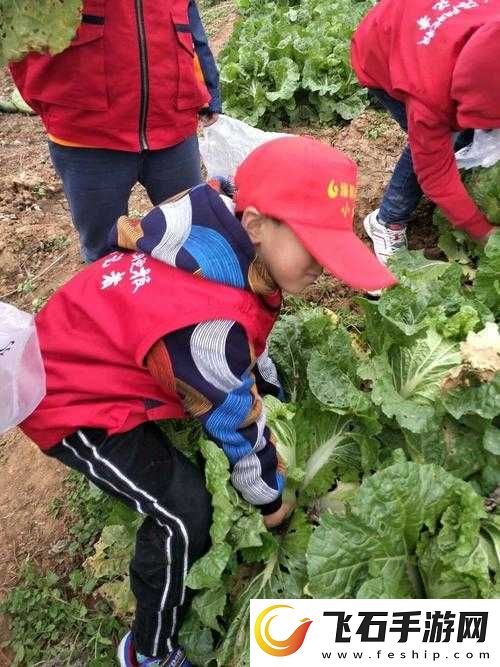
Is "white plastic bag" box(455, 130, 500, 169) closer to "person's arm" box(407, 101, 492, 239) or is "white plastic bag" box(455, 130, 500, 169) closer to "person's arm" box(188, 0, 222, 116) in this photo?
"person's arm" box(407, 101, 492, 239)

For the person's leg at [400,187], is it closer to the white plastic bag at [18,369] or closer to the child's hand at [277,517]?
the child's hand at [277,517]

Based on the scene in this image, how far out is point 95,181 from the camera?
2.71 m

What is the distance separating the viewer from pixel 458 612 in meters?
1.82

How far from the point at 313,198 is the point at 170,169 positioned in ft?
4.78

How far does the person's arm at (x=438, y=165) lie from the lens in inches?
111

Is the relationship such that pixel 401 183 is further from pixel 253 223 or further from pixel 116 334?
pixel 116 334

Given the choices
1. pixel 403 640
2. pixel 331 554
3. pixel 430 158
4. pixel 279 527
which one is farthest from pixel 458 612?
pixel 430 158

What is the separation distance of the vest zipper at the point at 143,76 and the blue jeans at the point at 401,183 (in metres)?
1.43

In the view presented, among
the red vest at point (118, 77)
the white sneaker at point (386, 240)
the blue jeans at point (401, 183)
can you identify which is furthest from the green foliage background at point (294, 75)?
the red vest at point (118, 77)

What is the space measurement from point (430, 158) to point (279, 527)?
5.93 feet

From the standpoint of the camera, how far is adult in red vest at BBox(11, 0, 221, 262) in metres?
2.41

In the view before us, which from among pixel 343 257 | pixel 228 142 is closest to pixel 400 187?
pixel 228 142

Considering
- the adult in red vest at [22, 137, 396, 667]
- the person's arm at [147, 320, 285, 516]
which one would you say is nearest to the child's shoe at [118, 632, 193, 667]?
the adult in red vest at [22, 137, 396, 667]

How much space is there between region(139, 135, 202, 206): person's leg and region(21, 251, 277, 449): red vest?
108cm
